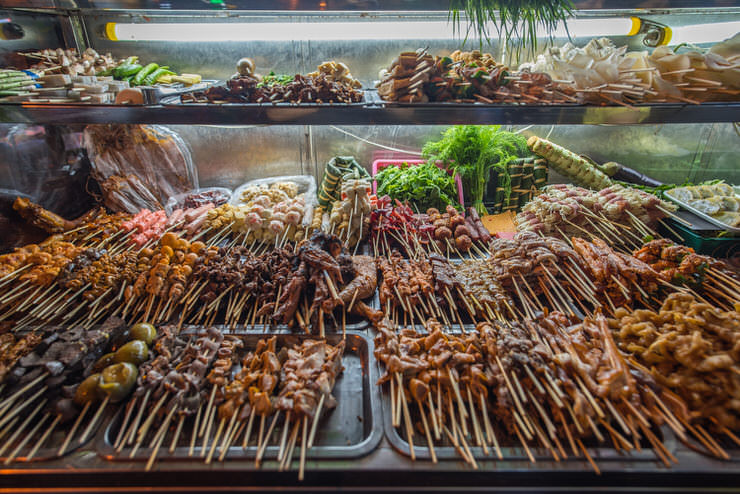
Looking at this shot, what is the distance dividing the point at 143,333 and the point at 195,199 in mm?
2399

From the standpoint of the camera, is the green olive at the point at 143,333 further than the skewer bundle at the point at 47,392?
Yes

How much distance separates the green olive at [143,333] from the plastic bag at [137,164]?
2316 mm

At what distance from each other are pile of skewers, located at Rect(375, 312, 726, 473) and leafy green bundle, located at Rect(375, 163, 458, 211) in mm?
2347

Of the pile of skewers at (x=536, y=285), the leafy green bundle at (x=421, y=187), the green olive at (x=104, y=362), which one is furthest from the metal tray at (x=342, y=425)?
the leafy green bundle at (x=421, y=187)

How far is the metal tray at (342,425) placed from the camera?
79.1 inches

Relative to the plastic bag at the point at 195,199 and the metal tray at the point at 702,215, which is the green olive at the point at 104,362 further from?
the metal tray at the point at 702,215

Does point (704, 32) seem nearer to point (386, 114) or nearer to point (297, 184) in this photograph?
point (386, 114)

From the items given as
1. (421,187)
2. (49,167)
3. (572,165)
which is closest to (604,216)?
(572,165)

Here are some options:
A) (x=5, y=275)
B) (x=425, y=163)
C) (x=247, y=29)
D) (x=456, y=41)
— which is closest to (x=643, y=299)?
(x=425, y=163)

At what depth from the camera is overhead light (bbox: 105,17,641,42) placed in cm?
434

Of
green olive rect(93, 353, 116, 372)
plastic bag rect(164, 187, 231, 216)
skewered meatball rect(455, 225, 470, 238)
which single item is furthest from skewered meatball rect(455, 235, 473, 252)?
green olive rect(93, 353, 116, 372)

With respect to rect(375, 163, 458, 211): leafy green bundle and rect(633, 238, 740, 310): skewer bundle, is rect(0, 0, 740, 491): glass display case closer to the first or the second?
rect(375, 163, 458, 211): leafy green bundle

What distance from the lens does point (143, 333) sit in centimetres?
263

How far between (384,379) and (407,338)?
1.24 feet
